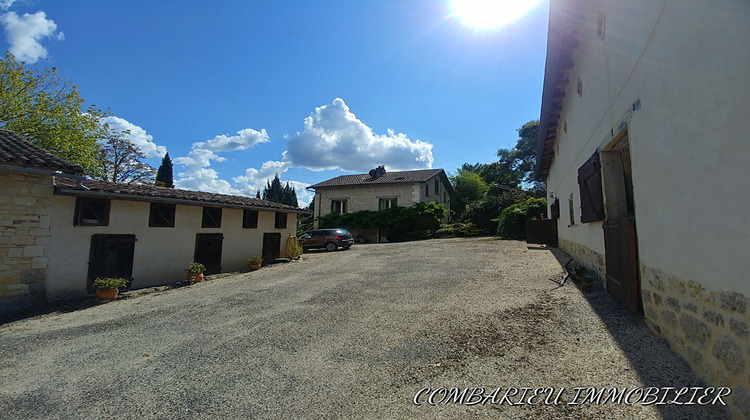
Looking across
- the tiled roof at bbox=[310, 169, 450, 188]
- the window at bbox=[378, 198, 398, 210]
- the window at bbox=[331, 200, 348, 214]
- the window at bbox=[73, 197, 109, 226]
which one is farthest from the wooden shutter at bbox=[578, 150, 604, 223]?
the window at bbox=[331, 200, 348, 214]

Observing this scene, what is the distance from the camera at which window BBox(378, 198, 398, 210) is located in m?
25.8

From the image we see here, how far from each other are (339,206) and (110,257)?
751 inches

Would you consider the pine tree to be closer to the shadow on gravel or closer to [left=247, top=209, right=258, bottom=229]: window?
[left=247, top=209, right=258, bottom=229]: window

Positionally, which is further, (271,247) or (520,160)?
(520,160)

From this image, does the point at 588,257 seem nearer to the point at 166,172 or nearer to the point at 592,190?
the point at 592,190

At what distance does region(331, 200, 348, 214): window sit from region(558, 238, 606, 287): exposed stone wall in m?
19.6

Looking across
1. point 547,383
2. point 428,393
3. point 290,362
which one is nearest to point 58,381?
point 290,362

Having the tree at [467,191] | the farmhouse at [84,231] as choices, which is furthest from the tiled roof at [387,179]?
the farmhouse at [84,231]

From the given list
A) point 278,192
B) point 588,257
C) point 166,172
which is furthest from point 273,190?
point 588,257

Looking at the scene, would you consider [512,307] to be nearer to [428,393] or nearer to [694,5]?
[428,393]

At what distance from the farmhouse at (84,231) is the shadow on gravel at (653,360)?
10.5 m

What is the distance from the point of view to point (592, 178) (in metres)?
5.24

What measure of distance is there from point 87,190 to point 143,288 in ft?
10.2

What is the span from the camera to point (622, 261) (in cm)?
397
